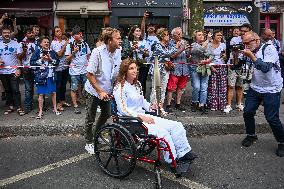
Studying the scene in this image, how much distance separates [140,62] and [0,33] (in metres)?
3.14

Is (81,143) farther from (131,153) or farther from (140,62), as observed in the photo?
(140,62)

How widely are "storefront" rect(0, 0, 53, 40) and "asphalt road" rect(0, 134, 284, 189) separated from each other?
31.6 ft

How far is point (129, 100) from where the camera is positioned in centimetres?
488

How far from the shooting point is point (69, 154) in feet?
18.4

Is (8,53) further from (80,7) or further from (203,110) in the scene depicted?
(80,7)

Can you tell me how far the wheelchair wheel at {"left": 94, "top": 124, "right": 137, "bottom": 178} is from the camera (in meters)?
4.43

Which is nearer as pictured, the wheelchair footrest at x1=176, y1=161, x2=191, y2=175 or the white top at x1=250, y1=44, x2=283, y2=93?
the wheelchair footrest at x1=176, y1=161, x2=191, y2=175

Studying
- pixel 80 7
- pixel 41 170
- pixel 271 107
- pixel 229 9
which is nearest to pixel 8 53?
pixel 41 170

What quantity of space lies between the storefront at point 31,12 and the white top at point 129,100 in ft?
36.2

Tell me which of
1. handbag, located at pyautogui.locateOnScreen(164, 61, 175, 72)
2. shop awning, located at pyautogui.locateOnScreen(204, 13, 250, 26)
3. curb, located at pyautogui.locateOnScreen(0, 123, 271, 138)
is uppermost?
shop awning, located at pyautogui.locateOnScreen(204, 13, 250, 26)

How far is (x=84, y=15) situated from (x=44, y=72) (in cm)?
854

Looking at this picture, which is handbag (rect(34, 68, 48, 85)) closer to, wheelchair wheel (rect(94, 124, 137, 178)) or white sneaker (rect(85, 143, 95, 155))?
white sneaker (rect(85, 143, 95, 155))

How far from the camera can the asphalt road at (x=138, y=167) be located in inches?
176

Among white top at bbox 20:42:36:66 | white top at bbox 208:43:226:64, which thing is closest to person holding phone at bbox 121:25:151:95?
white top at bbox 208:43:226:64
